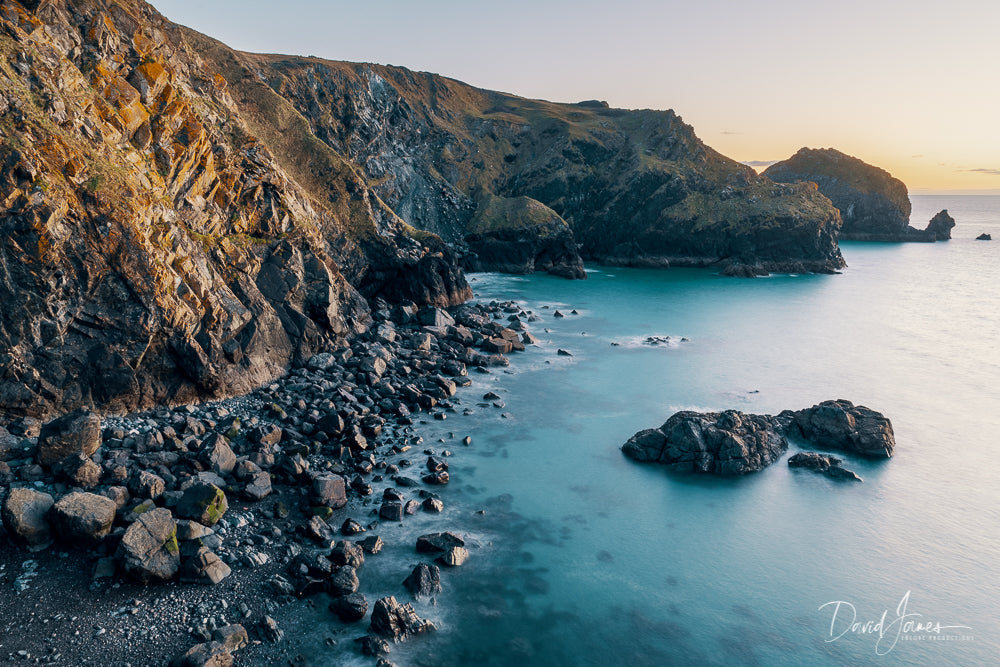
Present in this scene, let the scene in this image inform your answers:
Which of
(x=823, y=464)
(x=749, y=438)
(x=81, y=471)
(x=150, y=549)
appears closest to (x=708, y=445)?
(x=749, y=438)

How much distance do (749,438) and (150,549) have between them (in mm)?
33182

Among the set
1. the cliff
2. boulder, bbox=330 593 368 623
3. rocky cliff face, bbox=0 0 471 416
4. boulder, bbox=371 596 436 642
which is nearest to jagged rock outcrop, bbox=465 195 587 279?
the cliff

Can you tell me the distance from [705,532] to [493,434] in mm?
14894

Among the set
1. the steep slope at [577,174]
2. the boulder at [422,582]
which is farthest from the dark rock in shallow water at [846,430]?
the steep slope at [577,174]

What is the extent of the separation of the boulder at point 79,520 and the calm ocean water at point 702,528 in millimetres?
9173

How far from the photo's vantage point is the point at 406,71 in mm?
149375

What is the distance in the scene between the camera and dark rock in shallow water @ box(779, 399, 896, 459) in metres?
37.2

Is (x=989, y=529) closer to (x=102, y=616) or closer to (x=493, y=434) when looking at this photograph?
(x=493, y=434)

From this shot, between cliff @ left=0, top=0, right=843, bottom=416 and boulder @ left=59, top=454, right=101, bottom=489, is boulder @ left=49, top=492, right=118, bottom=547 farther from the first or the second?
cliff @ left=0, top=0, right=843, bottom=416

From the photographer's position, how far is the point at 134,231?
3344 cm

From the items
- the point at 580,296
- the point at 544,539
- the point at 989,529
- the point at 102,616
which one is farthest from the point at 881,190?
the point at 102,616

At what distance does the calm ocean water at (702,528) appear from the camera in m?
21.3

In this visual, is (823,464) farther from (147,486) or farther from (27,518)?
(27,518)

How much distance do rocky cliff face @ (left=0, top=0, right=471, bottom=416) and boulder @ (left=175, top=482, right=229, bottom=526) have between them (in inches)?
444
